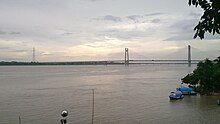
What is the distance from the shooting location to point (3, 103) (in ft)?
109

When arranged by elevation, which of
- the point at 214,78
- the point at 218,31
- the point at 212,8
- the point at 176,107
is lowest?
the point at 176,107

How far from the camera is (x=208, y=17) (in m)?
4.02

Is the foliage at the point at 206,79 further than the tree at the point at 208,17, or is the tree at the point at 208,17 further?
the foliage at the point at 206,79

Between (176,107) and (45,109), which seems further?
(176,107)

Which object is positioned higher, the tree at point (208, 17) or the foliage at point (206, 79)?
the tree at point (208, 17)

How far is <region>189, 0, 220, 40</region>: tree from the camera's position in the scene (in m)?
3.95

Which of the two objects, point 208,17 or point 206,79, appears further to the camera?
point 206,79

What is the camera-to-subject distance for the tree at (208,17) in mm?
3955

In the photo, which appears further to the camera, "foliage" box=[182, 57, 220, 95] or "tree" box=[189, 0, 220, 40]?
"foliage" box=[182, 57, 220, 95]

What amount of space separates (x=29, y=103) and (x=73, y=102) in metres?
4.42

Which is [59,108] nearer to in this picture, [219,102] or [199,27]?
[219,102]

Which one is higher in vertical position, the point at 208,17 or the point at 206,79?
the point at 208,17

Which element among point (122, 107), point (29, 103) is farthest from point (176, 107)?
point (29, 103)

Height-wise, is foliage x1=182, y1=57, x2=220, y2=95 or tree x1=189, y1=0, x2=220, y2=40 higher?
tree x1=189, y1=0, x2=220, y2=40
